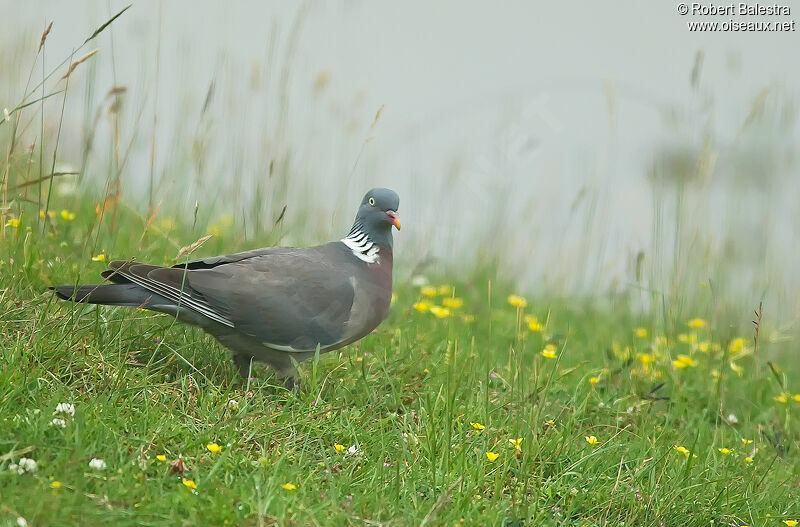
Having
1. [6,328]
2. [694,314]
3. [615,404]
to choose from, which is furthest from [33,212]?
[694,314]

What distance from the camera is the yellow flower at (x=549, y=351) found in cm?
501

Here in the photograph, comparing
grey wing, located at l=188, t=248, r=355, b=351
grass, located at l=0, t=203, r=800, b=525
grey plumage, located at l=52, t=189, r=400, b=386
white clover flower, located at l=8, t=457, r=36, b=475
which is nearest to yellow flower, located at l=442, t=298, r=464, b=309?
grass, located at l=0, t=203, r=800, b=525

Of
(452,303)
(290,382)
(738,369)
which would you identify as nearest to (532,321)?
(452,303)

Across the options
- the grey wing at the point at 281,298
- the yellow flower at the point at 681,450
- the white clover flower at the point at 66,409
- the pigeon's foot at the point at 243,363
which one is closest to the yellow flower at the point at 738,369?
the yellow flower at the point at 681,450

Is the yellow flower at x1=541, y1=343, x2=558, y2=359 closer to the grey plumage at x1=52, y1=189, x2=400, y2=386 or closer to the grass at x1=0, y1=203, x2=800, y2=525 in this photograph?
the grass at x1=0, y1=203, x2=800, y2=525

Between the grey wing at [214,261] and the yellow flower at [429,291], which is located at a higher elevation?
the grey wing at [214,261]

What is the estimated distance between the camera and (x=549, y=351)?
528cm

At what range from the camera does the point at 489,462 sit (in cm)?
398

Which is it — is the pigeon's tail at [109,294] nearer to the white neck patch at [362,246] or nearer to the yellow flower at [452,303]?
the white neck patch at [362,246]

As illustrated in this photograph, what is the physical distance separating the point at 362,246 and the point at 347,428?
1037 millimetres

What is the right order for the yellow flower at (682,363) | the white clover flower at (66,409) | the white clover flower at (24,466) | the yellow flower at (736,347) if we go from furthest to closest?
the yellow flower at (736,347), the yellow flower at (682,363), the white clover flower at (66,409), the white clover flower at (24,466)

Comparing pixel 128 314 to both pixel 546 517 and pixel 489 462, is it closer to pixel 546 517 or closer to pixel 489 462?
pixel 489 462

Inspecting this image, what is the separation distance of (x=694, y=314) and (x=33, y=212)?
434cm

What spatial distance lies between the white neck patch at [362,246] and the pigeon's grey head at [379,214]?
0.03m
